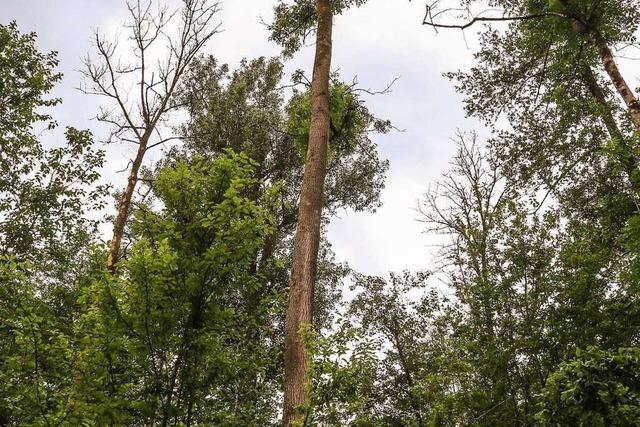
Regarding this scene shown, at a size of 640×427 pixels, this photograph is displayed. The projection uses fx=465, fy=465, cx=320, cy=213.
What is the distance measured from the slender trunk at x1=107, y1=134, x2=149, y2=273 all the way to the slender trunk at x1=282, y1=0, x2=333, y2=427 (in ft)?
14.8

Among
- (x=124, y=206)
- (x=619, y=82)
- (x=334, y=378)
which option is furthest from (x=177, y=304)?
(x=619, y=82)

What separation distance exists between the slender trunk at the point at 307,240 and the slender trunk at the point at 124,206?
4506 mm

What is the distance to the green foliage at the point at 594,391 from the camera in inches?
154

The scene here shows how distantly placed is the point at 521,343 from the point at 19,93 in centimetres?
1171

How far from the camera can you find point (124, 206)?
9.64 meters

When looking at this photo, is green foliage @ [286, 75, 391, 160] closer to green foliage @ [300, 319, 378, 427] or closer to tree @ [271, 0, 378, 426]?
tree @ [271, 0, 378, 426]

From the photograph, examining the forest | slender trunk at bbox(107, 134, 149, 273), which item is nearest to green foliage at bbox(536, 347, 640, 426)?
the forest

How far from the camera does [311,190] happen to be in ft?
21.1

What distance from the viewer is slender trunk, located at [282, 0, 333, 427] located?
485cm

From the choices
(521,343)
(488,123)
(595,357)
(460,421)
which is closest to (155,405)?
(595,357)

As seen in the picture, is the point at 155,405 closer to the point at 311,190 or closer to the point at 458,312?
the point at 311,190

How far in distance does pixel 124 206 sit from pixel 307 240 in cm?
538

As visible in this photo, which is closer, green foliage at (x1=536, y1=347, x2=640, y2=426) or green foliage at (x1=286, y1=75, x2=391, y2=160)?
green foliage at (x1=536, y1=347, x2=640, y2=426)

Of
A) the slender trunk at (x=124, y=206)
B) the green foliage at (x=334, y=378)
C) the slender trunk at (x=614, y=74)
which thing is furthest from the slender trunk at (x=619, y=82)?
the slender trunk at (x=124, y=206)
